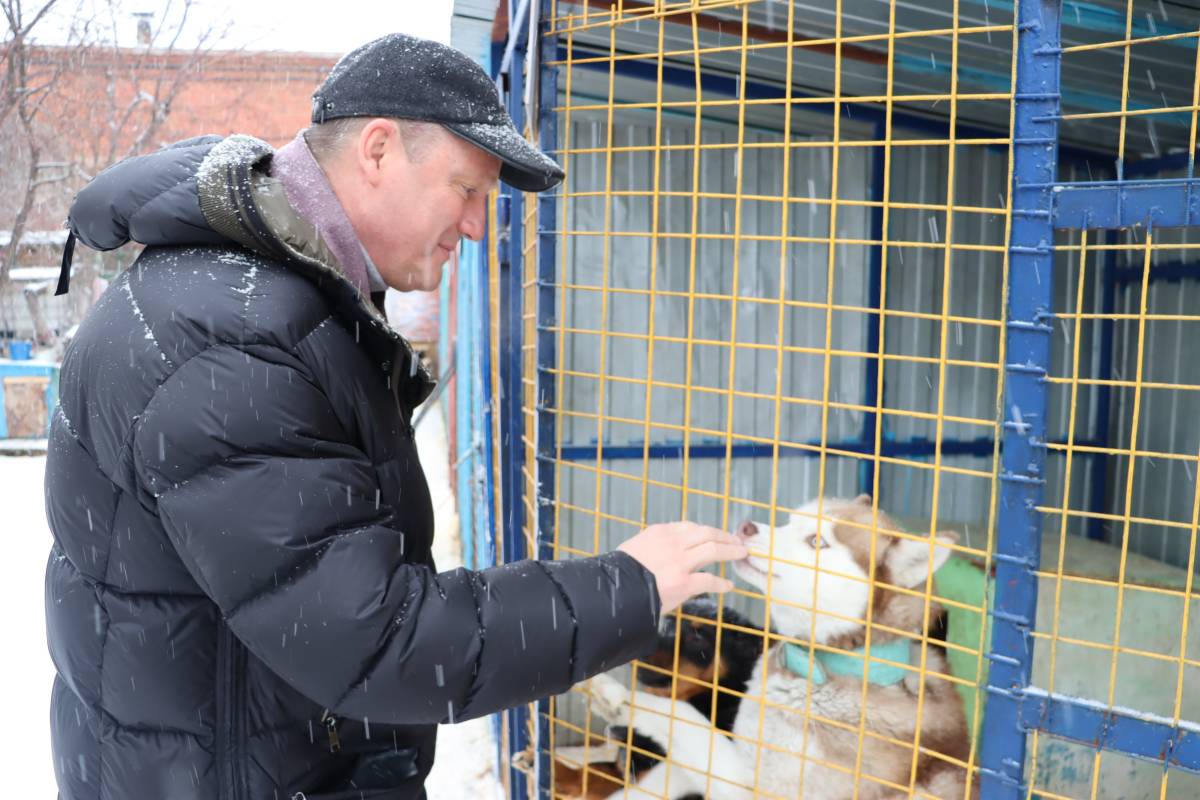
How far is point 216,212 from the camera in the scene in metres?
1.36

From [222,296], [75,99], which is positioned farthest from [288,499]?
[75,99]

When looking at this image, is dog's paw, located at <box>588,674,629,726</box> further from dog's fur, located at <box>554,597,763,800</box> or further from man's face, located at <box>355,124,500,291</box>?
man's face, located at <box>355,124,500,291</box>

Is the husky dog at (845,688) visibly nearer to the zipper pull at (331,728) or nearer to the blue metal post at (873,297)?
the zipper pull at (331,728)

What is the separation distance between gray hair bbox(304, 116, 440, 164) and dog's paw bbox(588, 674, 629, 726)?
2.38 m

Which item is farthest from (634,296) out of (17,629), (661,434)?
(17,629)

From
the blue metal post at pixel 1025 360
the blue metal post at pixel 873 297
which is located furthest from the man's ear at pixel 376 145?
the blue metal post at pixel 873 297

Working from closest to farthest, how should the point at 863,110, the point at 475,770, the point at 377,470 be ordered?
the point at 377,470 → the point at 475,770 → the point at 863,110

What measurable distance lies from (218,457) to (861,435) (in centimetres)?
402

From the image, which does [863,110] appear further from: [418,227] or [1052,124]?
[418,227]

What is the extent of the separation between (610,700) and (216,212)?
101 inches

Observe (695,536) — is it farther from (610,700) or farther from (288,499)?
(610,700)

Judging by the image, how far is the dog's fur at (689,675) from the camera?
11.5ft

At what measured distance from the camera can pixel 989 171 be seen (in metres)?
4.72

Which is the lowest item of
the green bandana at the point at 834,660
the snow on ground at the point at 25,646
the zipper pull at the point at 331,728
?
the snow on ground at the point at 25,646
